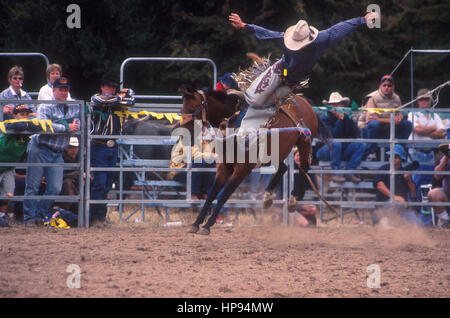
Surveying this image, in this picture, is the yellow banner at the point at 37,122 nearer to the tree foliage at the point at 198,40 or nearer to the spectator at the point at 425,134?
the spectator at the point at 425,134

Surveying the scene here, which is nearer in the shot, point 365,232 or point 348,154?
point 365,232

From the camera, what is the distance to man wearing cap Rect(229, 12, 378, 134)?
702cm

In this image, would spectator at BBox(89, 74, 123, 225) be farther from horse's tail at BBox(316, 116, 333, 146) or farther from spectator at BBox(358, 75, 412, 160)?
spectator at BBox(358, 75, 412, 160)

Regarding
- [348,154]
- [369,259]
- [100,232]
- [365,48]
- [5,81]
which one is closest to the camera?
[369,259]

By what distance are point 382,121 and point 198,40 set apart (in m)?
7.48

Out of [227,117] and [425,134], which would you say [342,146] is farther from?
[227,117]

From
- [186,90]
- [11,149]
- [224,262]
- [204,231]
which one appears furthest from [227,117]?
[11,149]

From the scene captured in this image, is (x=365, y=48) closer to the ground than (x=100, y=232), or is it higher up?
higher up

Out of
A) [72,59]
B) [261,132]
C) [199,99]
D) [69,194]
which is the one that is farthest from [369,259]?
[72,59]

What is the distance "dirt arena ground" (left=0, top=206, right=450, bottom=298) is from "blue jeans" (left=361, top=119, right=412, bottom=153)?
1564 mm

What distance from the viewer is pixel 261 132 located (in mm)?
7332

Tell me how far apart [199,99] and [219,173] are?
2.79 ft
